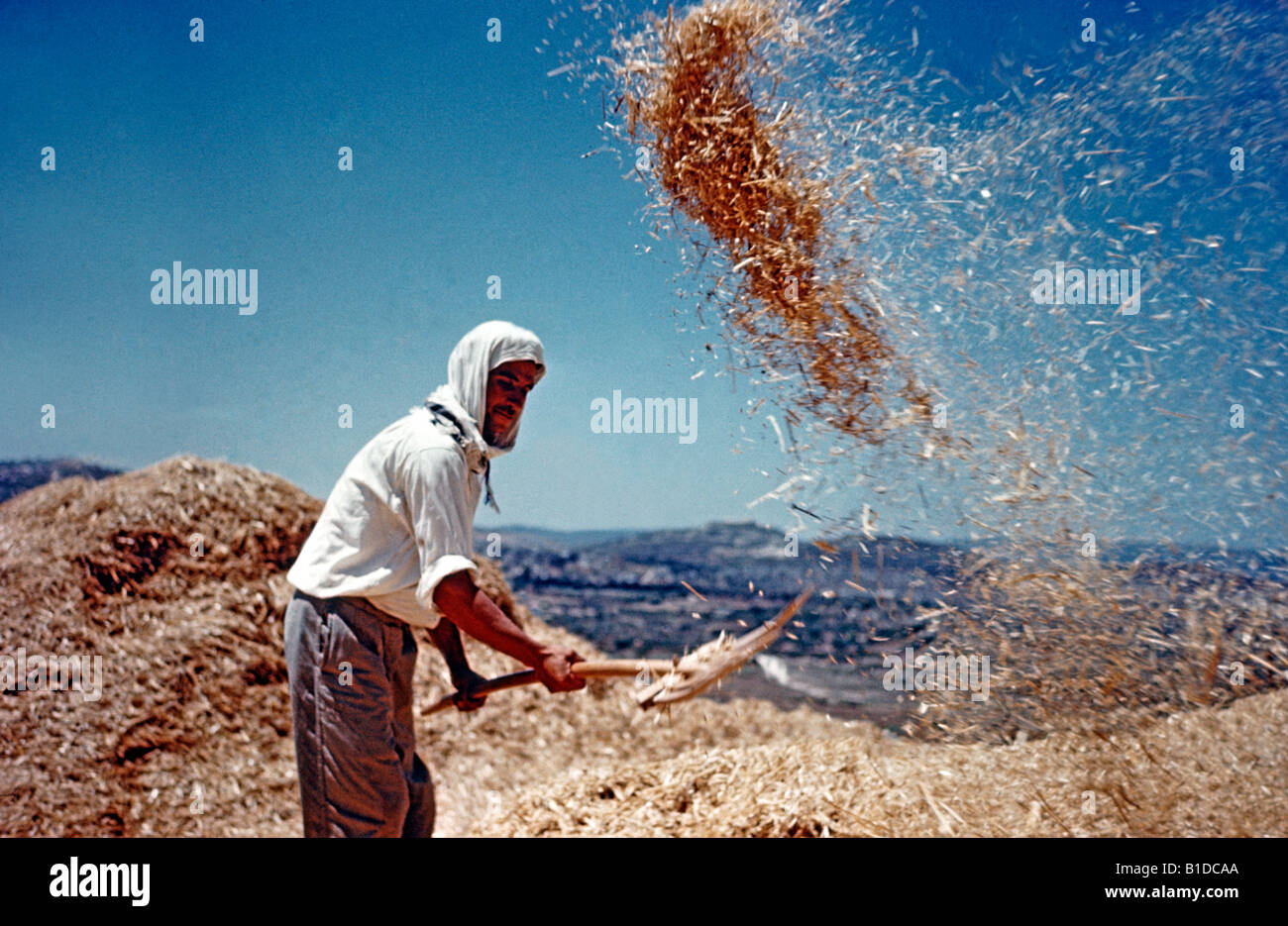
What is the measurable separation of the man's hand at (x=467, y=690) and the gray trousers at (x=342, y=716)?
293 millimetres

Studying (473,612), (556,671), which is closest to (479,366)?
(473,612)

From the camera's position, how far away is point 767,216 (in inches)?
89.5

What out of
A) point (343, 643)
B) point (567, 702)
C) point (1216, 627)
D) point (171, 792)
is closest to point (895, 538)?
point (1216, 627)

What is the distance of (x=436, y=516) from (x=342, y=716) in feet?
1.59

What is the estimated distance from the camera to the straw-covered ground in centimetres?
238

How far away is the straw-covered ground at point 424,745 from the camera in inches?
93.7

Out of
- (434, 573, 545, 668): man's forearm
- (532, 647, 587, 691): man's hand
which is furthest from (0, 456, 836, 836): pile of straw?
(434, 573, 545, 668): man's forearm

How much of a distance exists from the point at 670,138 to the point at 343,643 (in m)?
1.57

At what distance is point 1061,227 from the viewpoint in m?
2.47

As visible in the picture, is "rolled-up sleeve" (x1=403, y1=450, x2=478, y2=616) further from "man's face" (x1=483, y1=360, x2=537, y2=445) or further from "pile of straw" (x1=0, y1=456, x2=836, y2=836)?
"pile of straw" (x1=0, y1=456, x2=836, y2=836)

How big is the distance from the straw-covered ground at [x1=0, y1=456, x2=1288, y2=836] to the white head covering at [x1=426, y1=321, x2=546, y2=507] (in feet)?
4.50

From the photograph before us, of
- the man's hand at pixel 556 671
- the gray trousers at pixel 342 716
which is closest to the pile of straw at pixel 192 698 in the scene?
the gray trousers at pixel 342 716

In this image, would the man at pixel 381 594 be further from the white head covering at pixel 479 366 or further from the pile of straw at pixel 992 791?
the pile of straw at pixel 992 791

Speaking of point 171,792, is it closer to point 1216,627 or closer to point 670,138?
point 670,138
